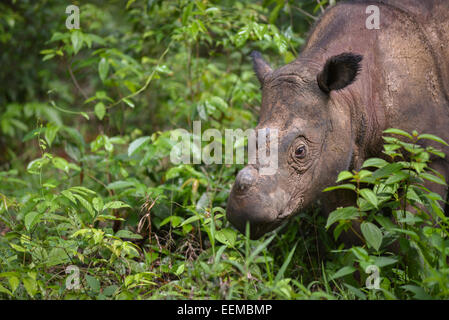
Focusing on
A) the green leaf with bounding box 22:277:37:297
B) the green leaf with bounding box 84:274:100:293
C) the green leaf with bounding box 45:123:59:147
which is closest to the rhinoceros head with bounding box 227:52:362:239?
the green leaf with bounding box 84:274:100:293

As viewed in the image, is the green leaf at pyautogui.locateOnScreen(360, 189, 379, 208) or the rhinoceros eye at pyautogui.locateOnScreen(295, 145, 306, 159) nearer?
the green leaf at pyautogui.locateOnScreen(360, 189, 379, 208)

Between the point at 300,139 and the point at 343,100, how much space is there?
23.8 inches

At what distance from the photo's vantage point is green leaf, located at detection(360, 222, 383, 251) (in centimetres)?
304

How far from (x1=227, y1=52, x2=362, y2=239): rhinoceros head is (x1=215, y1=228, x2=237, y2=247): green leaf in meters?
0.12

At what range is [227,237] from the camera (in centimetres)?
364

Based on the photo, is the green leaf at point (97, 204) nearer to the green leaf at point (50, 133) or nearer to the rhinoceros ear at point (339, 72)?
the green leaf at point (50, 133)

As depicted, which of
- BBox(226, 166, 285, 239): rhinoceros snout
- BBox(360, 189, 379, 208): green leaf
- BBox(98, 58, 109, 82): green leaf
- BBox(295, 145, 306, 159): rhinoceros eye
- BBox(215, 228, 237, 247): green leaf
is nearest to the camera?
BBox(360, 189, 379, 208): green leaf

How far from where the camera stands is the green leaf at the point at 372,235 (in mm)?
3041

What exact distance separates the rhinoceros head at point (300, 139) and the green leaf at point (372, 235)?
703 millimetres

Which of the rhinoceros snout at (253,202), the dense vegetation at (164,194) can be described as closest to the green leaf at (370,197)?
the dense vegetation at (164,194)

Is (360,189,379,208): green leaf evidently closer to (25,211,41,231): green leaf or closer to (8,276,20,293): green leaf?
(8,276,20,293): green leaf

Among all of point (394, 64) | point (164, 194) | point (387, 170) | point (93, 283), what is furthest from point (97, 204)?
point (394, 64)

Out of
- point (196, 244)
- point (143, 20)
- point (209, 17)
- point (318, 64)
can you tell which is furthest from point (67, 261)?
point (143, 20)
